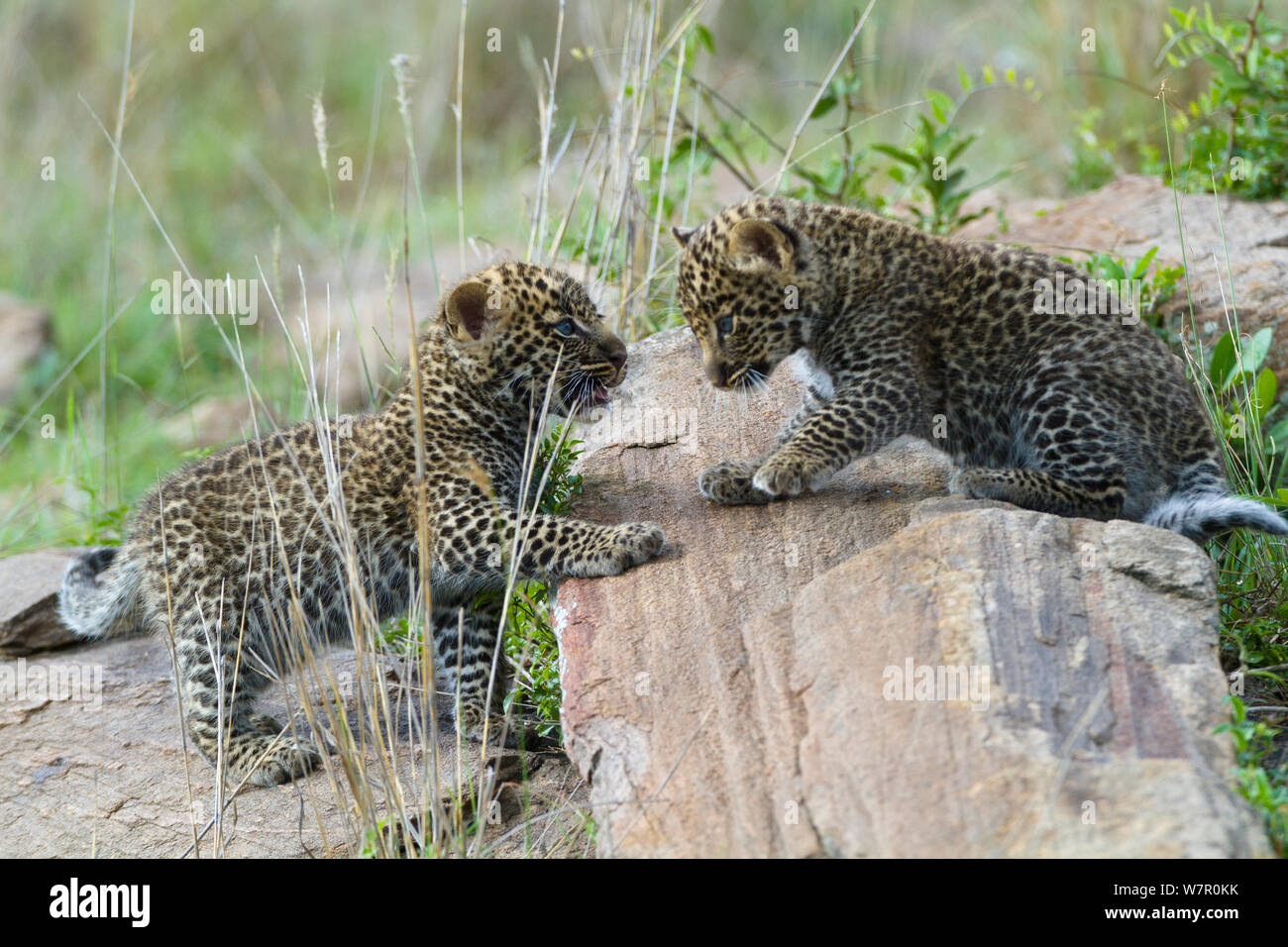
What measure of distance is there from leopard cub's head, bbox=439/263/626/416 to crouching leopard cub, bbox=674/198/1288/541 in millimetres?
501

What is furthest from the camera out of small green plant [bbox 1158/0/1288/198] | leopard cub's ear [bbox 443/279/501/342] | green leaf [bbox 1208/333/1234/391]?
small green plant [bbox 1158/0/1288/198]

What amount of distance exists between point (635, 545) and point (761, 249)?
1613 mm

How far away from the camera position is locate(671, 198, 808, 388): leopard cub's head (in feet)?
20.3

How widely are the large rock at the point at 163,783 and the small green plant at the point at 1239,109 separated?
6.03 metres

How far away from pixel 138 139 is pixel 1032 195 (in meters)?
10.4

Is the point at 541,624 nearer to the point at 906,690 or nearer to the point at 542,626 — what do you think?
the point at 542,626

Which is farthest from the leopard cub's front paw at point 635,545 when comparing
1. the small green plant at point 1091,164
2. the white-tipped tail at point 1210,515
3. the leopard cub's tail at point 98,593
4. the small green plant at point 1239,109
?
the small green plant at point 1091,164

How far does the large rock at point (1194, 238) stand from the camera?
306 inches

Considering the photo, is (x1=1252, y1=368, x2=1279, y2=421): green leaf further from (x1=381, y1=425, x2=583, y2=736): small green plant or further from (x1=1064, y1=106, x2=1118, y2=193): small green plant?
(x1=1064, y1=106, x2=1118, y2=193): small green plant

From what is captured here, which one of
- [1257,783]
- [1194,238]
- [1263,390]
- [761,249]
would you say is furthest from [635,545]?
[1194,238]

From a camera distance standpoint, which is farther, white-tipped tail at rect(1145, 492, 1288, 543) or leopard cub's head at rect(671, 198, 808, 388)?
leopard cub's head at rect(671, 198, 808, 388)

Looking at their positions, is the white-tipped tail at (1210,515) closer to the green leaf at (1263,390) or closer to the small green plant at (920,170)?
the green leaf at (1263,390)

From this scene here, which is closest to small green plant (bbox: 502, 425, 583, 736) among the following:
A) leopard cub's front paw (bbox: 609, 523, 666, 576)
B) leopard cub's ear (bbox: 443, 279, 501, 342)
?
leopard cub's front paw (bbox: 609, 523, 666, 576)

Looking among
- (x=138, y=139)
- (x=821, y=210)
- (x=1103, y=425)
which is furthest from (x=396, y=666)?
(x=138, y=139)
